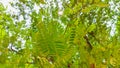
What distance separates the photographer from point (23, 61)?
1.38 metres

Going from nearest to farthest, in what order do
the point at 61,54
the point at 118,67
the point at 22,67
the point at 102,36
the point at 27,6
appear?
1. the point at 61,54
2. the point at 22,67
3. the point at 118,67
4. the point at 102,36
5. the point at 27,6

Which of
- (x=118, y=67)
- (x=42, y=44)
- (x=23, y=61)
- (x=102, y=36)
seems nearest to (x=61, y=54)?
(x=42, y=44)

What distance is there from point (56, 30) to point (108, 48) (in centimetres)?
47

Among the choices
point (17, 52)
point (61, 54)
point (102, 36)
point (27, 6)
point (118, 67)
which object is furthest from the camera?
point (27, 6)

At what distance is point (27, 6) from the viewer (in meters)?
12.2

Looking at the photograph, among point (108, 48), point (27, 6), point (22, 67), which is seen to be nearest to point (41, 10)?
point (22, 67)

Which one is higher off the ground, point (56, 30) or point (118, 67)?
point (56, 30)

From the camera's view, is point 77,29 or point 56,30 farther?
point 77,29

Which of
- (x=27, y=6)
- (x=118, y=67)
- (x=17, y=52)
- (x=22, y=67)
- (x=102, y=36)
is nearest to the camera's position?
(x=22, y=67)

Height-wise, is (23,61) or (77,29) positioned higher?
(77,29)

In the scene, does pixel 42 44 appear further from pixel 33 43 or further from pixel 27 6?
pixel 27 6

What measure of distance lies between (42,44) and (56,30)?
93 millimetres

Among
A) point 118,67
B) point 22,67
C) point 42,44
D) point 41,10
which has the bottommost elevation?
point 118,67

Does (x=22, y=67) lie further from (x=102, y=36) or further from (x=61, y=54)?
(x=102, y=36)
